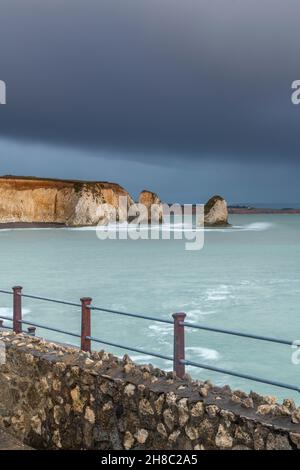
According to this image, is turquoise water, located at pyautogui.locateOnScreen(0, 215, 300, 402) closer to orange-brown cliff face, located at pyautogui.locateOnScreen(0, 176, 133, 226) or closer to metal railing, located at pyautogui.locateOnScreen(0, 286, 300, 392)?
metal railing, located at pyautogui.locateOnScreen(0, 286, 300, 392)

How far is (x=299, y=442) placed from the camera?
502cm

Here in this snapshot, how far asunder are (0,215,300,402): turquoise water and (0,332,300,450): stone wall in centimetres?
763

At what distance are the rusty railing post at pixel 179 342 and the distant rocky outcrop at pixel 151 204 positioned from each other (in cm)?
16982

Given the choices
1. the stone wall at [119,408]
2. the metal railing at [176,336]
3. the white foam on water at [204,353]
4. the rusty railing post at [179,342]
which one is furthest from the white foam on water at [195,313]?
the rusty railing post at [179,342]

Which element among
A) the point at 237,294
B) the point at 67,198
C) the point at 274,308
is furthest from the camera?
the point at 67,198

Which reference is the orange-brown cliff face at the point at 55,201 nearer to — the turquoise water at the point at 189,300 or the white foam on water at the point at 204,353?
the turquoise water at the point at 189,300

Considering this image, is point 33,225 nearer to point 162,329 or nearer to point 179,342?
point 162,329

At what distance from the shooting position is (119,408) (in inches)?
268

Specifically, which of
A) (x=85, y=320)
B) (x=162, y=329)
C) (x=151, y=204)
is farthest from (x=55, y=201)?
(x=85, y=320)

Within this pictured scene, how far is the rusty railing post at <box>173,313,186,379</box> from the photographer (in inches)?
252

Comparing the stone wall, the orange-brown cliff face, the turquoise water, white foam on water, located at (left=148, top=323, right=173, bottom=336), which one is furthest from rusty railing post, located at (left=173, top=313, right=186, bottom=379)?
the orange-brown cliff face
